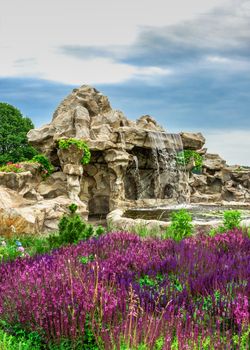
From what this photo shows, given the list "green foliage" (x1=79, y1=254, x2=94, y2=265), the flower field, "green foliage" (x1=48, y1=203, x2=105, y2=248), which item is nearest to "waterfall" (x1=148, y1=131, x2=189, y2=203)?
"green foliage" (x1=48, y1=203, x2=105, y2=248)

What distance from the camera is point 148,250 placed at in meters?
5.23

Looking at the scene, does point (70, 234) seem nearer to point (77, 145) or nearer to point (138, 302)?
point (138, 302)

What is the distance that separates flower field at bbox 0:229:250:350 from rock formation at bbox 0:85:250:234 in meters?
17.6

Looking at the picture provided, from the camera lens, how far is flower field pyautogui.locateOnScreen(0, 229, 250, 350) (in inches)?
105

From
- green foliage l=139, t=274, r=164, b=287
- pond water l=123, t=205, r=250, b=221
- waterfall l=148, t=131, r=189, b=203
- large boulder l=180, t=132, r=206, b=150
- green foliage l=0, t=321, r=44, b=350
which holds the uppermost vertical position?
large boulder l=180, t=132, r=206, b=150

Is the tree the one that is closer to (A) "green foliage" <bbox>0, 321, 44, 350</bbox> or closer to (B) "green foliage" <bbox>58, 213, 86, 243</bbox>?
(B) "green foliage" <bbox>58, 213, 86, 243</bbox>

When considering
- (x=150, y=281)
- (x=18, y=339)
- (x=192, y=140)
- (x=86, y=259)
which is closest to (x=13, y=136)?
(x=192, y=140)

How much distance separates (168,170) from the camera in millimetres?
34094

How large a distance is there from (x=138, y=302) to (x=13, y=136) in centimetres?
3912

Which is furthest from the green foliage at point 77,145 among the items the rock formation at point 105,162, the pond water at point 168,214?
the pond water at point 168,214

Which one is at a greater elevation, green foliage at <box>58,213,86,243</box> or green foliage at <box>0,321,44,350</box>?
green foliage at <box>58,213,86,243</box>

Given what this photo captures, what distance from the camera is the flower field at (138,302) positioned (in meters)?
2.67

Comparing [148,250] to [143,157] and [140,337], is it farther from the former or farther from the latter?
[143,157]

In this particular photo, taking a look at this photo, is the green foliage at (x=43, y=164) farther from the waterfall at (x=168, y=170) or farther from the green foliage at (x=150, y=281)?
the green foliage at (x=150, y=281)
